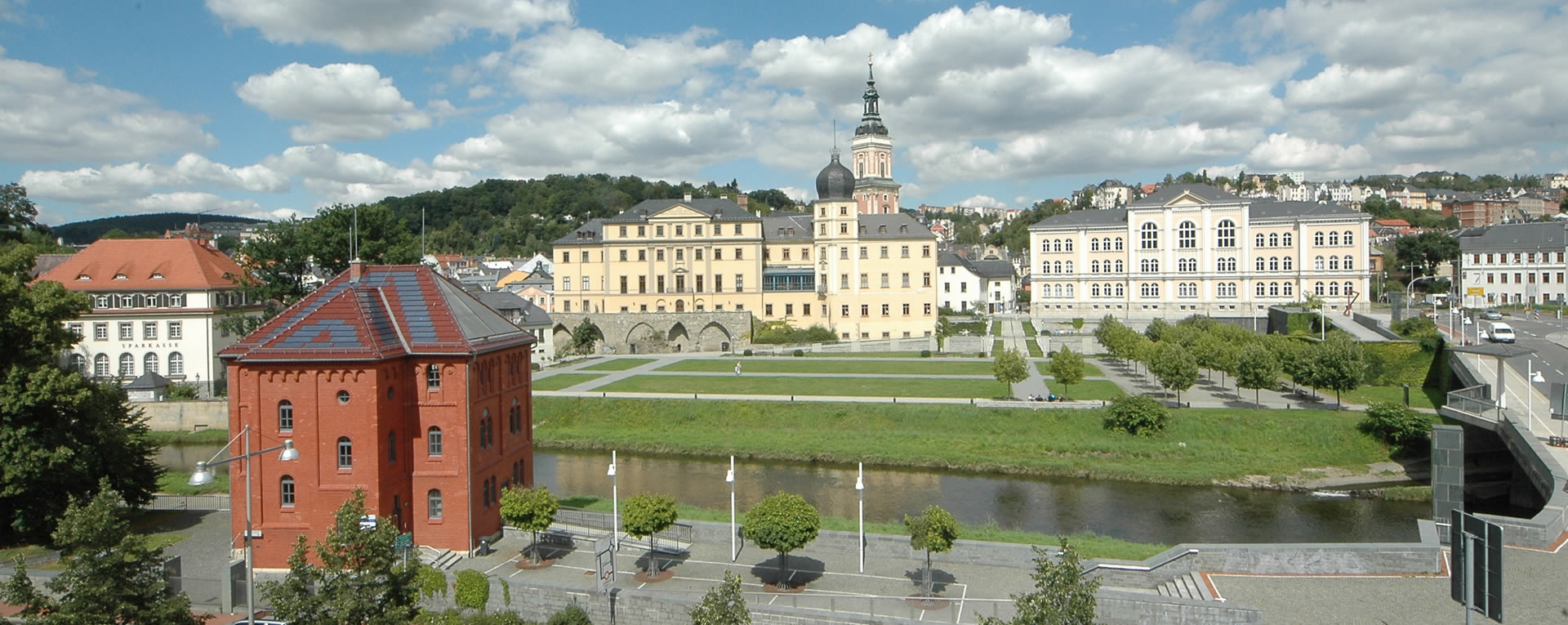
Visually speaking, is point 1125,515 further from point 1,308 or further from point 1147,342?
point 1,308

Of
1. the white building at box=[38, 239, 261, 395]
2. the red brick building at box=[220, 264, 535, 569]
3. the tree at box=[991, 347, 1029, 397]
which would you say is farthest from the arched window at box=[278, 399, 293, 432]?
the white building at box=[38, 239, 261, 395]

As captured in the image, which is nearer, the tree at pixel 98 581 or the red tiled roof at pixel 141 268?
the tree at pixel 98 581

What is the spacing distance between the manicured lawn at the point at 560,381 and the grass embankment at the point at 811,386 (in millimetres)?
2424

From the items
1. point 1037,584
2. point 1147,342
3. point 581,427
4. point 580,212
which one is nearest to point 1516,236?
point 1147,342

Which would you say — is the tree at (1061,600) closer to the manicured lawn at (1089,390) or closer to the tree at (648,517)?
the tree at (648,517)

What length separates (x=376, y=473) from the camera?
75.0ft

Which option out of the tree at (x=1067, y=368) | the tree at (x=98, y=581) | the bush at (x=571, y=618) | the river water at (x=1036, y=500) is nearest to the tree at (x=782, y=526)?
the bush at (x=571, y=618)

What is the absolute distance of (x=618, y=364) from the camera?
6469 cm

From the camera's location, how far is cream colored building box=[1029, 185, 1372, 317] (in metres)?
77.1

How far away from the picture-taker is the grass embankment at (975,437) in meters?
36.9

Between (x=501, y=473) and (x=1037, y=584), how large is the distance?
16728 millimetres

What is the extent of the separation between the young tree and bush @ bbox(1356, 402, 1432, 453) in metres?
36.1

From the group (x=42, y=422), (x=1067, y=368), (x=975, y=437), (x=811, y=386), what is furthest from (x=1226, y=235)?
(x=42, y=422)

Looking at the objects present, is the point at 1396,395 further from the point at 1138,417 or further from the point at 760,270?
the point at 760,270
